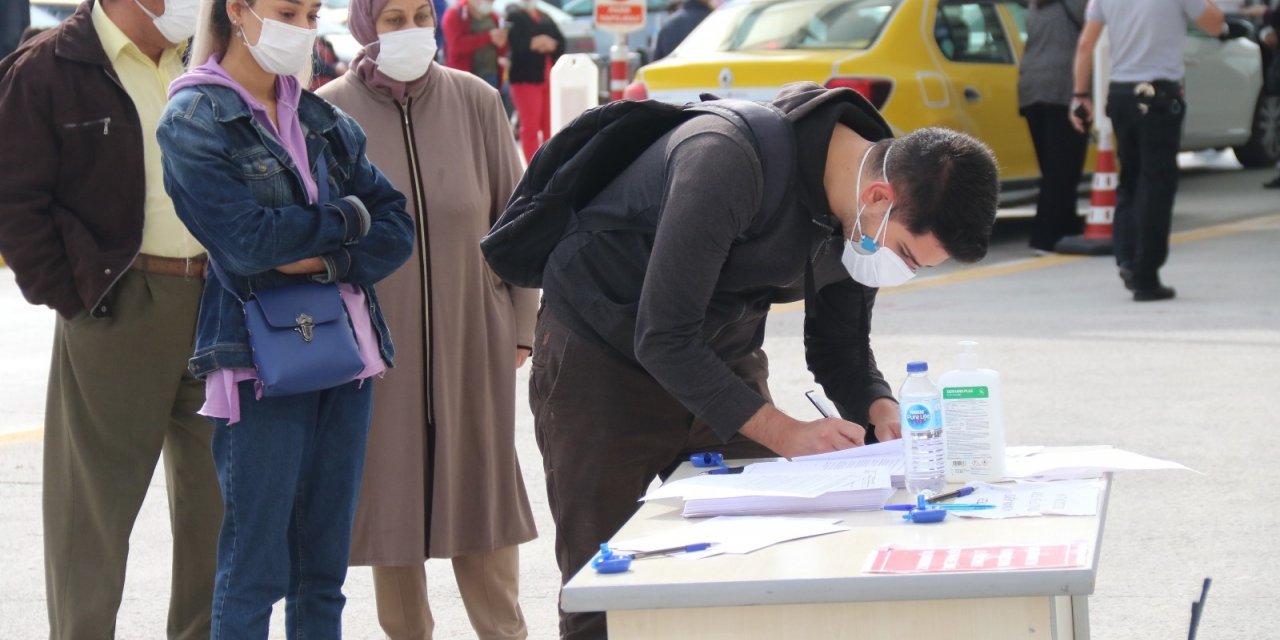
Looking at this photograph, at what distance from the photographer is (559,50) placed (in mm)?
16484

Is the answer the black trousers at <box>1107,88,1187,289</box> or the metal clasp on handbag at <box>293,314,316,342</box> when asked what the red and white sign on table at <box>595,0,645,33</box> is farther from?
the metal clasp on handbag at <box>293,314,316,342</box>

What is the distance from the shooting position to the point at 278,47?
3678 mm

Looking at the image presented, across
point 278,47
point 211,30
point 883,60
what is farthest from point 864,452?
point 883,60

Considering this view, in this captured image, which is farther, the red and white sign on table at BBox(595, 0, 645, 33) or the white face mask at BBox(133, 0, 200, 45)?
the red and white sign on table at BBox(595, 0, 645, 33)

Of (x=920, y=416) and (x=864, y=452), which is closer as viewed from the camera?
(x=920, y=416)

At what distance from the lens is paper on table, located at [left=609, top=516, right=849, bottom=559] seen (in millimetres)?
2865

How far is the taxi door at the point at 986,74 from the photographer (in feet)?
36.9

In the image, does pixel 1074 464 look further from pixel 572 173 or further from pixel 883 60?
pixel 883 60

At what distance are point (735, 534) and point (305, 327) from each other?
114cm

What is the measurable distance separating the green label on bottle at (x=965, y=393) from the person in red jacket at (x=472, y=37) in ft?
43.1

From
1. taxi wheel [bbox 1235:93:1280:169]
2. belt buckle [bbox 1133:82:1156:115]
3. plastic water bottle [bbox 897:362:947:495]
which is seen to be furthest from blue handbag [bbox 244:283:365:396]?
taxi wheel [bbox 1235:93:1280:169]

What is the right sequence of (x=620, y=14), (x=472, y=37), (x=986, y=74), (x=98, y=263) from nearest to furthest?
(x=98, y=263)
(x=986, y=74)
(x=620, y=14)
(x=472, y=37)

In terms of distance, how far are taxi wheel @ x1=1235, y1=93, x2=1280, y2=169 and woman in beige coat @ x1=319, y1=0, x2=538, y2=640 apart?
1231 centimetres

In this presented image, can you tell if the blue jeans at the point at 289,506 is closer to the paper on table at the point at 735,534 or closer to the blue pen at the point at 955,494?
the paper on table at the point at 735,534
